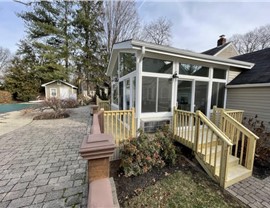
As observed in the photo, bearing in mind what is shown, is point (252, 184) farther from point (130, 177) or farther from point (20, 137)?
point (20, 137)

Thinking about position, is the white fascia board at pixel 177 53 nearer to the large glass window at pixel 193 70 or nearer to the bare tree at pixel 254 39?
the large glass window at pixel 193 70

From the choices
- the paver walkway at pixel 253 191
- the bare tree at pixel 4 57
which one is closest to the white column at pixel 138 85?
the paver walkway at pixel 253 191

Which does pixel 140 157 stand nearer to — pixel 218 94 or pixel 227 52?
pixel 218 94

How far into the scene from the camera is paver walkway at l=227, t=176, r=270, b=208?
8.79 feet

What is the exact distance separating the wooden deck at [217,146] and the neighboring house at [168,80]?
29.1 inches

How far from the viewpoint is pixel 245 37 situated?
Answer: 24000 millimetres

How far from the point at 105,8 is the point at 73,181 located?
1739 cm

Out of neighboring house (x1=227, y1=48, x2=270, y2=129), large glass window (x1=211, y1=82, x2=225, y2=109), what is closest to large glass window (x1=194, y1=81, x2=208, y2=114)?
large glass window (x1=211, y1=82, x2=225, y2=109)

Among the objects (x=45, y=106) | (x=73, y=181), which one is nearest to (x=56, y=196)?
(x=73, y=181)

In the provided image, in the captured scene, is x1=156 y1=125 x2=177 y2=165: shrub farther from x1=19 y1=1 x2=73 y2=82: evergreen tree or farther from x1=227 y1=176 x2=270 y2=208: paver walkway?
x1=19 y1=1 x2=73 y2=82: evergreen tree

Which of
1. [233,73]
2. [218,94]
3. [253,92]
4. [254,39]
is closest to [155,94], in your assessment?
[218,94]

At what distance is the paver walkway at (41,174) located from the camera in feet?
7.73

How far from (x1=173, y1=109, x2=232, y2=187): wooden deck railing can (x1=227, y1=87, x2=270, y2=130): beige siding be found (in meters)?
2.65

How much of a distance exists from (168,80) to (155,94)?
2.39 ft
